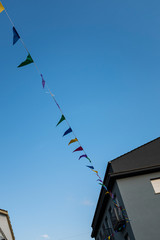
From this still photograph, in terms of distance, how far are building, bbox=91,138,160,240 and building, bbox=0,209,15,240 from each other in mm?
7341

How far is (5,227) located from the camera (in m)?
16.8

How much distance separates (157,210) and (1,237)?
10292 millimetres

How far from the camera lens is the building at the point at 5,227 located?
16.2 metres

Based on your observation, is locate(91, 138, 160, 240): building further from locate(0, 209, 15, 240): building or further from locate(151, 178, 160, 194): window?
locate(0, 209, 15, 240): building

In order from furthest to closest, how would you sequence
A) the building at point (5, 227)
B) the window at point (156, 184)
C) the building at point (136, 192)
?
the window at point (156, 184), the building at point (5, 227), the building at point (136, 192)

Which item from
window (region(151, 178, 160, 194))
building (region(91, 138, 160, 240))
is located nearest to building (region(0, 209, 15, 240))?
building (region(91, 138, 160, 240))

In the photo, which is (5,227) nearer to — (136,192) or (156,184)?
(136,192)

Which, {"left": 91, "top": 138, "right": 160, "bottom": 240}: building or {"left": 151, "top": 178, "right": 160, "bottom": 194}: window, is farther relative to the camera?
{"left": 151, "top": 178, "right": 160, "bottom": 194}: window

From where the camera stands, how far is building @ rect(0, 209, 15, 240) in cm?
1619

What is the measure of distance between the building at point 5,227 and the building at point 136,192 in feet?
24.1

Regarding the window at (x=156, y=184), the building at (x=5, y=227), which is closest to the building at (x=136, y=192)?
the window at (x=156, y=184)

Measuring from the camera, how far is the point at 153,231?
15078mm

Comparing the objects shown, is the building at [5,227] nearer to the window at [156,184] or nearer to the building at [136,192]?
the building at [136,192]

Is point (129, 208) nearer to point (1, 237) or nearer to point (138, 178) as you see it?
point (138, 178)
